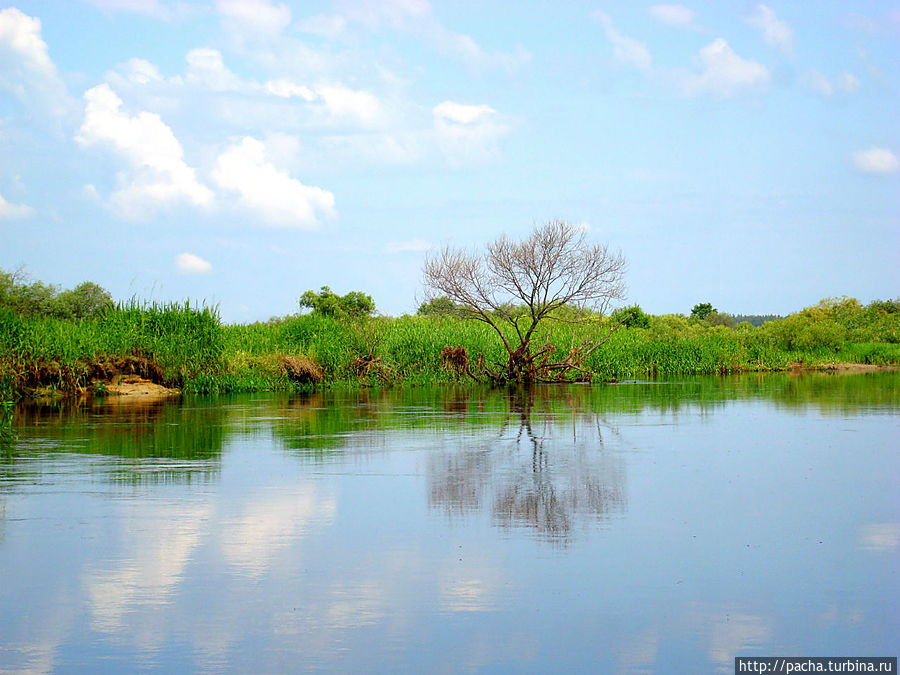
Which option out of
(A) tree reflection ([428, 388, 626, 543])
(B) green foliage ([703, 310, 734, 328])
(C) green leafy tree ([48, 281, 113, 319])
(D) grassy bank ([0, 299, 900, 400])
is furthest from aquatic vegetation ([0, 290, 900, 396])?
(B) green foliage ([703, 310, 734, 328])

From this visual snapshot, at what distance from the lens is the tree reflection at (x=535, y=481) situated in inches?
337

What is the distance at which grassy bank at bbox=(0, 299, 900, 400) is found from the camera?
86.0 feet

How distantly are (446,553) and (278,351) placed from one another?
26.8 meters

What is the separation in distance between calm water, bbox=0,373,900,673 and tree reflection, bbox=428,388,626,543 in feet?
0.18

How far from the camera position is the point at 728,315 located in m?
111

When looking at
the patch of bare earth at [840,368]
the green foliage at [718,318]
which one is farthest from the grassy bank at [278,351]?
the green foliage at [718,318]

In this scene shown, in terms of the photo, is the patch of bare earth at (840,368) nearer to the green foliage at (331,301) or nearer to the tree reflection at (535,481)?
A: the green foliage at (331,301)

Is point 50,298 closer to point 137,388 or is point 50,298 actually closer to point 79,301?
point 79,301

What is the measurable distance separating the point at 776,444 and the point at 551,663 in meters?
10.4

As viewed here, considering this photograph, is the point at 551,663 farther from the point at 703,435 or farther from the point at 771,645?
the point at 703,435

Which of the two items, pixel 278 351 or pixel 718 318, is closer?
pixel 278 351

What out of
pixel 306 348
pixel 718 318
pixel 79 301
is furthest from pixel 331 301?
pixel 718 318

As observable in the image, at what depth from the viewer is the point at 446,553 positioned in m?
7.18

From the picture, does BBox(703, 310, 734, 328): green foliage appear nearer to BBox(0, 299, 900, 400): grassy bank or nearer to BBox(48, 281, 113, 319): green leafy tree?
BBox(0, 299, 900, 400): grassy bank
